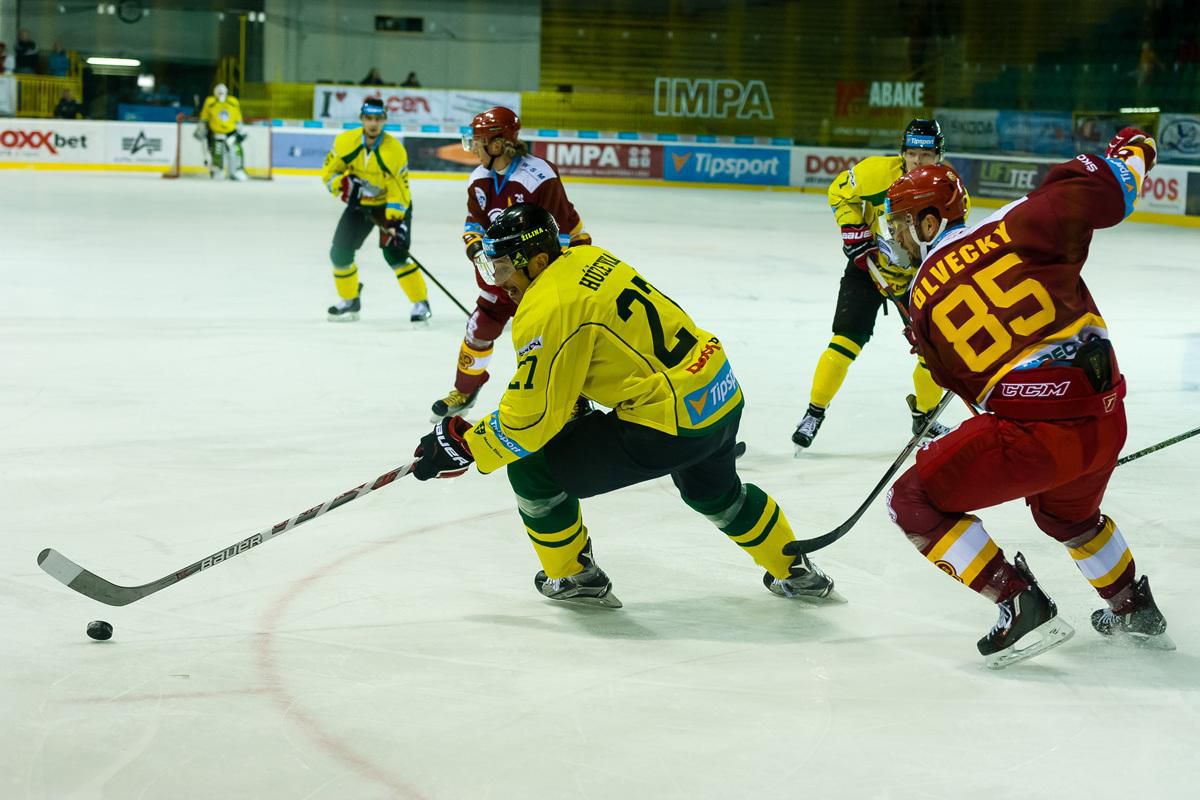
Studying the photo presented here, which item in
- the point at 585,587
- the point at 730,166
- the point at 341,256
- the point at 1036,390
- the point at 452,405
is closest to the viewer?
the point at 1036,390

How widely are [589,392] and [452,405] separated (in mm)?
2644

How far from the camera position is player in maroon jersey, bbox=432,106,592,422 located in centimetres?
547

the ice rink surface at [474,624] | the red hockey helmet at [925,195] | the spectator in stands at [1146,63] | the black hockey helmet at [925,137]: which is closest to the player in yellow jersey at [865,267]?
the black hockey helmet at [925,137]

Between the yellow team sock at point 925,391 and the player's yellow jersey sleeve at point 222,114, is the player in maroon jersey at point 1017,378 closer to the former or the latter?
the yellow team sock at point 925,391

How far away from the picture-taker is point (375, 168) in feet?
26.6

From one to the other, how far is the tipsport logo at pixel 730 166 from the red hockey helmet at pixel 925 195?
18.3 metres

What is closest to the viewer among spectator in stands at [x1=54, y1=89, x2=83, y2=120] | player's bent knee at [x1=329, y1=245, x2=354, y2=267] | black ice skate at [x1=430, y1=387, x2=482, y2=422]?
black ice skate at [x1=430, y1=387, x2=482, y2=422]

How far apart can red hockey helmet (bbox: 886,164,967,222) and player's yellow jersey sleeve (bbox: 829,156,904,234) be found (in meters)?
1.92

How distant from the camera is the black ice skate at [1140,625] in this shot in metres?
3.32

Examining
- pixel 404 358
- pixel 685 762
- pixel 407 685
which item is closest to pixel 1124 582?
pixel 685 762

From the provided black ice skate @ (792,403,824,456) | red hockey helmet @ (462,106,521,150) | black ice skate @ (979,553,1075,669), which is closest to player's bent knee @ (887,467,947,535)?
black ice skate @ (979,553,1075,669)

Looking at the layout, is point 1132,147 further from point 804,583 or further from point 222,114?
point 222,114

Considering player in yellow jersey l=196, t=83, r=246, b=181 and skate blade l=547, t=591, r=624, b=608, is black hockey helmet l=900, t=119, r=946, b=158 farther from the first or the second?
player in yellow jersey l=196, t=83, r=246, b=181

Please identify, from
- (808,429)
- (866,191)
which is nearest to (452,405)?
(808,429)
